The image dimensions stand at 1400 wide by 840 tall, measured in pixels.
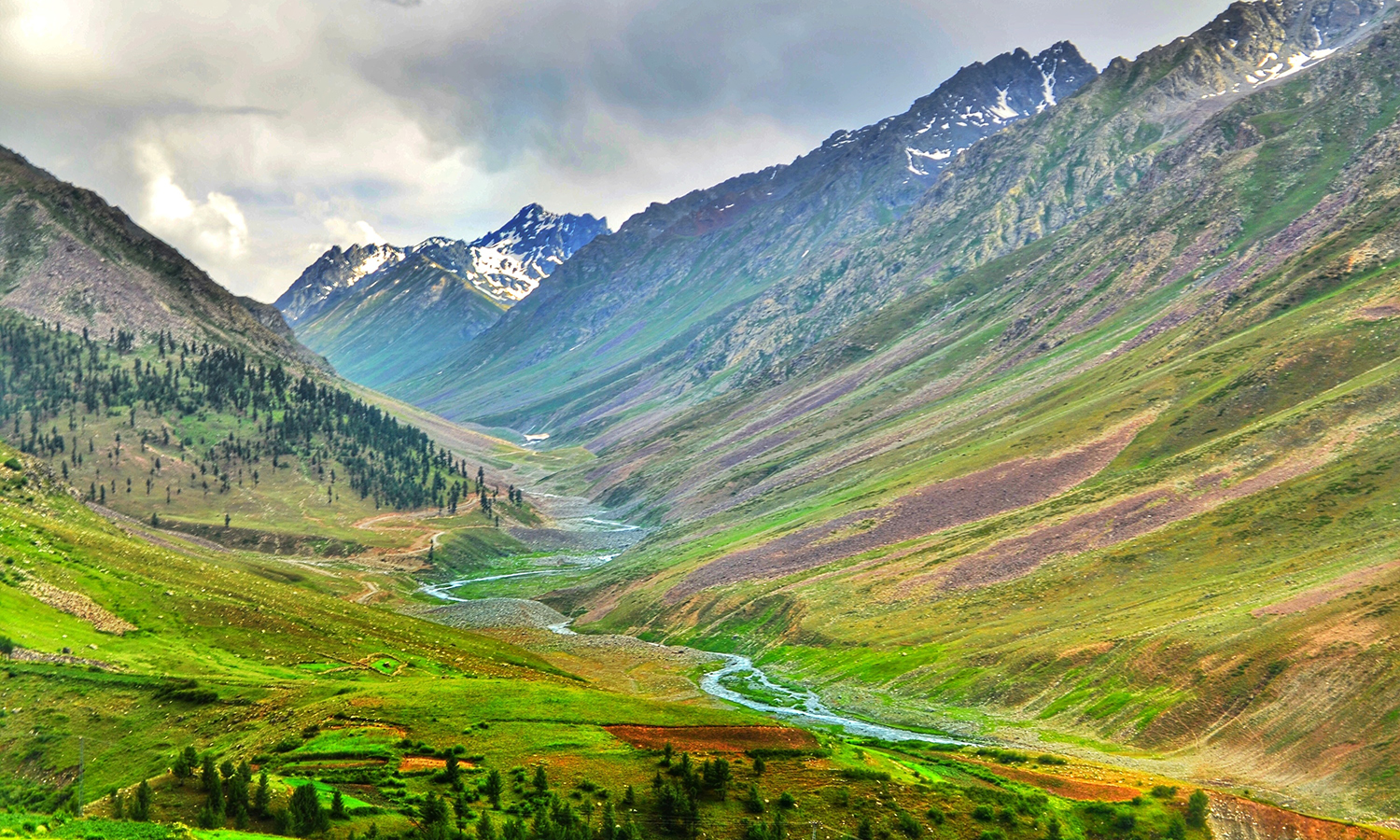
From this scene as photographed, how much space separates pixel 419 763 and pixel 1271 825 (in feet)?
181

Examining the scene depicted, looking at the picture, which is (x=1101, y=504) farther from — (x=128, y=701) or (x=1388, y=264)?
(x=128, y=701)

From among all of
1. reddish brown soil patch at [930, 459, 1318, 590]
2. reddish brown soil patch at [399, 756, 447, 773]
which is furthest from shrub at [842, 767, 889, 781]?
reddish brown soil patch at [930, 459, 1318, 590]

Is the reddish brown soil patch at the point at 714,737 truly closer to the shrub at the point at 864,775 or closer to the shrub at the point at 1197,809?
the shrub at the point at 864,775

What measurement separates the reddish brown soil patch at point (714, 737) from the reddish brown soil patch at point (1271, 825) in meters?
27.5

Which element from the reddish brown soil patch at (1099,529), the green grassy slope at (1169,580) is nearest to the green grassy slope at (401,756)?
the green grassy slope at (1169,580)

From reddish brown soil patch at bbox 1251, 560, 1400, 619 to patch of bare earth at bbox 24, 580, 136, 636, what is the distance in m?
110

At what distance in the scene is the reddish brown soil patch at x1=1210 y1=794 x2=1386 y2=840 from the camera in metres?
64.8

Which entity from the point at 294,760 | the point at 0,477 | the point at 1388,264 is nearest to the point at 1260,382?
the point at 1388,264

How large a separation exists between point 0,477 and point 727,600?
111 meters

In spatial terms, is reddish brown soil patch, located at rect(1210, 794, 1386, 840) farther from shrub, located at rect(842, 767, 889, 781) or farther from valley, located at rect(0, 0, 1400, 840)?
shrub, located at rect(842, 767, 889, 781)

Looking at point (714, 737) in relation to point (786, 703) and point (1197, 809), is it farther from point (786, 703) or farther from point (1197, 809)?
point (786, 703)

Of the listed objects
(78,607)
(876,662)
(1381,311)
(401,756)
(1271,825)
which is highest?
(1381,311)

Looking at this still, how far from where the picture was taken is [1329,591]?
3829 inches

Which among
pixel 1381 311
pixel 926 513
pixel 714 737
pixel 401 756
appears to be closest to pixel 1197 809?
pixel 714 737
